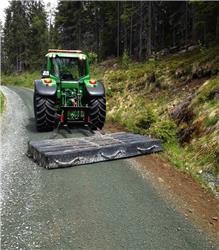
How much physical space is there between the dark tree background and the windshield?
10398 mm

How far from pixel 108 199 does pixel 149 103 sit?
8.30m

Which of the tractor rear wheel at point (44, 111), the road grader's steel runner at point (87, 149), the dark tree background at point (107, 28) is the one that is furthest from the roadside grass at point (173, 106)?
the dark tree background at point (107, 28)

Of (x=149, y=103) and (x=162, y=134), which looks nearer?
(x=162, y=134)

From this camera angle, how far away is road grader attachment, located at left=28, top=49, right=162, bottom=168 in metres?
7.48

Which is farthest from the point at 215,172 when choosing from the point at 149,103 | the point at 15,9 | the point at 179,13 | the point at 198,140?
the point at 15,9

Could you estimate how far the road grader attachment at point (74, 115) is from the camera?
7.48 meters

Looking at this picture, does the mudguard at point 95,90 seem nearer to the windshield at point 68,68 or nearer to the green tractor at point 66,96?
the green tractor at point 66,96

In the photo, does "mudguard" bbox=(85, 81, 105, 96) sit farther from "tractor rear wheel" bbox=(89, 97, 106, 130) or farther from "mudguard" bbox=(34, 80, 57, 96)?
"mudguard" bbox=(34, 80, 57, 96)

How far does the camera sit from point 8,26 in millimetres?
71688

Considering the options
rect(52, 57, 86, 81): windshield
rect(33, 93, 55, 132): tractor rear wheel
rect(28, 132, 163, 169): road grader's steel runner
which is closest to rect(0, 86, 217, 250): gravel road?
rect(28, 132, 163, 169): road grader's steel runner

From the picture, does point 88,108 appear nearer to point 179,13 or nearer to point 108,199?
point 108,199

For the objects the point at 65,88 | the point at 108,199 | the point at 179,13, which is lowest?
the point at 108,199

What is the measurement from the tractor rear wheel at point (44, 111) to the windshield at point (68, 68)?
1267 millimetres

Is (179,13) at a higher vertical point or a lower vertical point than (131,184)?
higher
